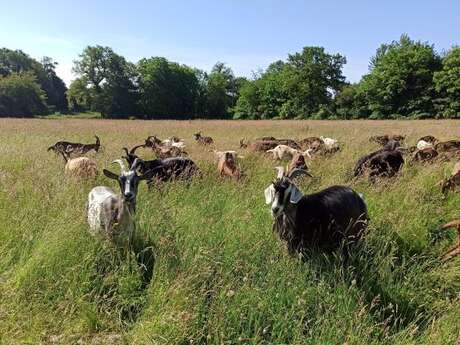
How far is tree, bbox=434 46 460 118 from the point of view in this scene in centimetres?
4734

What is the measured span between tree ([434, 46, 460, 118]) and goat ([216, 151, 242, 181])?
4585 cm

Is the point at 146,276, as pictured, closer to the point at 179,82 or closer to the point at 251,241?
the point at 251,241

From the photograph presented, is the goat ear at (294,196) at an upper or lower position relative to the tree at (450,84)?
lower

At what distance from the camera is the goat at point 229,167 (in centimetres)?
763

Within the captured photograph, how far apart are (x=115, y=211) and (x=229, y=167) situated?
3804 mm

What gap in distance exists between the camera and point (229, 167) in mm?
8242

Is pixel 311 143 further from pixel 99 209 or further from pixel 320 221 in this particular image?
pixel 99 209

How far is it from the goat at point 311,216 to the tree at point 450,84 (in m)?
48.5

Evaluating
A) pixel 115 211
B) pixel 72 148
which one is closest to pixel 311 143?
pixel 72 148

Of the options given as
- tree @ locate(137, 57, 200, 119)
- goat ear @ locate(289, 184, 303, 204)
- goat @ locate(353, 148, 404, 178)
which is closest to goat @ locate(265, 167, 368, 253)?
goat ear @ locate(289, 184, 303, 204)

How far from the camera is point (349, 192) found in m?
5.12

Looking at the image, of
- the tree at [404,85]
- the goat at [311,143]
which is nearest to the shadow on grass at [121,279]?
the goat at [311,143]

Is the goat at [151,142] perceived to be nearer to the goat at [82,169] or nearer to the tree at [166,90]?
the goat at [82,169]

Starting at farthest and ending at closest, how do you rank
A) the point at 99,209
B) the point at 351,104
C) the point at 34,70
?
the point at 34,70 → the point at 351,104 → the point at 99,209
